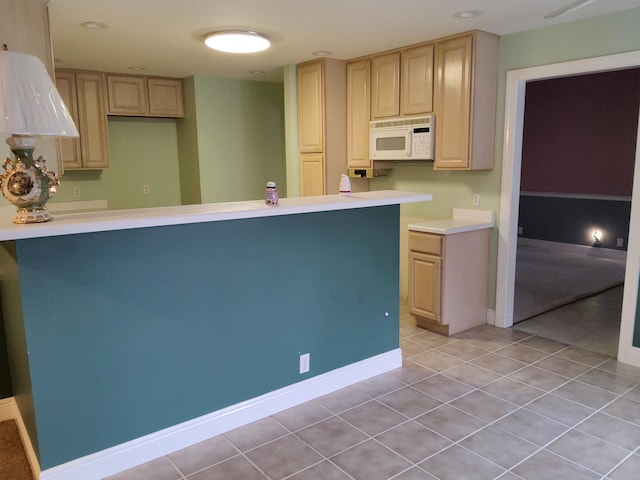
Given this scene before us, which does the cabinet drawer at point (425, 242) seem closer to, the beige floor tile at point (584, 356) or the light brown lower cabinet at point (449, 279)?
the light brown lower cabinet at point (449, 279)

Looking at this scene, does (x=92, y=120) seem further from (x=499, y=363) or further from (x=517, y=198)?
(x=499, y=363)

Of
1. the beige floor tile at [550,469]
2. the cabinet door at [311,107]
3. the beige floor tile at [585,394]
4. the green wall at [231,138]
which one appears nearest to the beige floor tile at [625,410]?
the beige floor tile at [585,394]

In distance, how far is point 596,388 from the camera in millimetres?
3008

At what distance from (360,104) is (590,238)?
441cm

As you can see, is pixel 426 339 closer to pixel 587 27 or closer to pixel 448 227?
pixel 448 227

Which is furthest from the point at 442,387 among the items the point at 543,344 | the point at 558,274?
the point at 558,274

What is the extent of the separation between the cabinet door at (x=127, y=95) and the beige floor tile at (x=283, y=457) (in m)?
4.08

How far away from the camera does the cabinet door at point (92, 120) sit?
16.2 ft

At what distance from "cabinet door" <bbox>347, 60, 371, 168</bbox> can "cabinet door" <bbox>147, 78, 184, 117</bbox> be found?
6.70 ft

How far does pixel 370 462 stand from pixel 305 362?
74 cm

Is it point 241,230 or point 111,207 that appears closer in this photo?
point 241,230

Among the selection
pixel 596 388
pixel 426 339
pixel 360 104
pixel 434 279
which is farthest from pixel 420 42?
pixel 596 388

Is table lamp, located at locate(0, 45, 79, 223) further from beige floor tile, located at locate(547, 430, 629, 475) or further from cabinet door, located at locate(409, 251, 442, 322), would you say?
cabinet door, located at locate(409, 251, 442, 322)

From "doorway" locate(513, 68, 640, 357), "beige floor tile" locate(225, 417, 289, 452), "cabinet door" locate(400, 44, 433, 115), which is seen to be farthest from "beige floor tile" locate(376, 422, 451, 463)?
"doorway" locate(513, 68, 640, 357)
